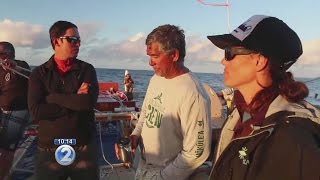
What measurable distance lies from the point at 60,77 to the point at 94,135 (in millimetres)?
630

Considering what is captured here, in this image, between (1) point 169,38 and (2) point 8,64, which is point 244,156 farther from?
(2) point 8,64

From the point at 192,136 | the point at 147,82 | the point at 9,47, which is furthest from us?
the point at 147,82

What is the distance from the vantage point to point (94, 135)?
145 inches

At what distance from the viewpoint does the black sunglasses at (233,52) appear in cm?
185

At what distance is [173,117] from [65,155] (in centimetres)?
124

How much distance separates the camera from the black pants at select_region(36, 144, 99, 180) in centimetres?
351

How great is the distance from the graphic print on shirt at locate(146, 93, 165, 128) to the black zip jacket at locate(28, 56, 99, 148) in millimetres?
707

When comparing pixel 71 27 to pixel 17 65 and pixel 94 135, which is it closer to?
pixel 94 135

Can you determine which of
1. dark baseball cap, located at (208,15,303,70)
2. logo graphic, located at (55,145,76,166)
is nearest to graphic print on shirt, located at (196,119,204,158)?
dark baseball cap, located at (208,15,303,70)

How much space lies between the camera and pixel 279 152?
1.51 m

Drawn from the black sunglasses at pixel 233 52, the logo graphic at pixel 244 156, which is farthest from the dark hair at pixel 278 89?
the logo graphic at pixel 244 156

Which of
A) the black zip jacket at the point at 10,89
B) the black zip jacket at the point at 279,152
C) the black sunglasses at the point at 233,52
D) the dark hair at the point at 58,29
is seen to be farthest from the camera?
the black zip jacket at the point at 10,89

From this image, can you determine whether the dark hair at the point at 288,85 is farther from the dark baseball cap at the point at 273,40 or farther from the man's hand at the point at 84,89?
the man's hand at the point at 84,89

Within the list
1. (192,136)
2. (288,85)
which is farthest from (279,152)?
(192,136)
